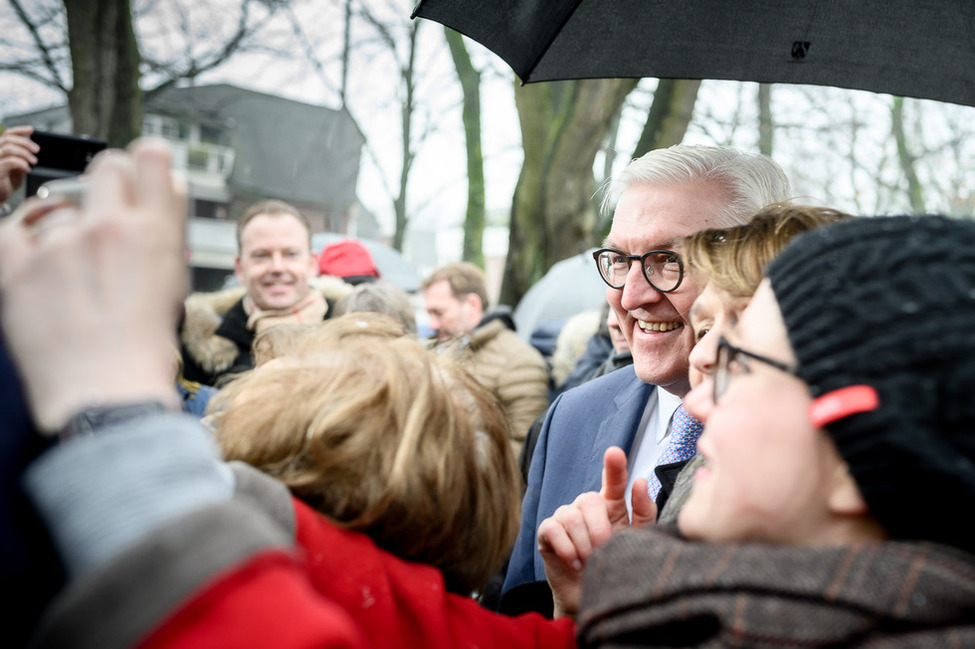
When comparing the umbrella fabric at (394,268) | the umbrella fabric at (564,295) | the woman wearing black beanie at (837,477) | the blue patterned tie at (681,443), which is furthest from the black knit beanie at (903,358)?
the umbrella fabric at (394,268)

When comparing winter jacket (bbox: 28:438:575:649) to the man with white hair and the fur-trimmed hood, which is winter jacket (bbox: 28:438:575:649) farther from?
the fur-trimmed hood

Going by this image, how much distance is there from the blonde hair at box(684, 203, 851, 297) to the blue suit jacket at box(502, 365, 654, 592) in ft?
2.83

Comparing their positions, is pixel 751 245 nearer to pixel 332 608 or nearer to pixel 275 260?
pixel 332 608

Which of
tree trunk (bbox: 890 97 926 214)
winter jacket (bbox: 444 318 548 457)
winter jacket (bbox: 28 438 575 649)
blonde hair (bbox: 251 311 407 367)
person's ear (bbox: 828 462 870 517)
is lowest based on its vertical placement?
winter jacket (bbox: 444 318 548 457)

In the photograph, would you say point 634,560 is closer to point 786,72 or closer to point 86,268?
point 86,268

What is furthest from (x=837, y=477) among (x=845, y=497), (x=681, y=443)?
(x=681, y=443)

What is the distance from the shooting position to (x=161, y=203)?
82 cm

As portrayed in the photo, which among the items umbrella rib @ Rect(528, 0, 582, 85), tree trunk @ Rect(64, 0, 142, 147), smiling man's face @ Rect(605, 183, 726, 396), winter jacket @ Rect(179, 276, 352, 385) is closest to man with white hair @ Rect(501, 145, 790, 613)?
smiling man's face @ Rect(605, 183, 726, 396)

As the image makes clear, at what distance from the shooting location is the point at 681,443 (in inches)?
81.3

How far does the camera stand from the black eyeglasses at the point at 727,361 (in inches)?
43.6

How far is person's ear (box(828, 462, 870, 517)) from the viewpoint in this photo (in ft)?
3.25

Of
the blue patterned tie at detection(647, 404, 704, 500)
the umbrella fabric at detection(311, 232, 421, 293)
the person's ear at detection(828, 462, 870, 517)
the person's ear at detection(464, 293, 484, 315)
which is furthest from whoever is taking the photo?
the umbrella fabric at detection(311, 232, 421, 293)

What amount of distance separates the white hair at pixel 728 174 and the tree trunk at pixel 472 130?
10742 mm

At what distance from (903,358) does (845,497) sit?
0.66ft
